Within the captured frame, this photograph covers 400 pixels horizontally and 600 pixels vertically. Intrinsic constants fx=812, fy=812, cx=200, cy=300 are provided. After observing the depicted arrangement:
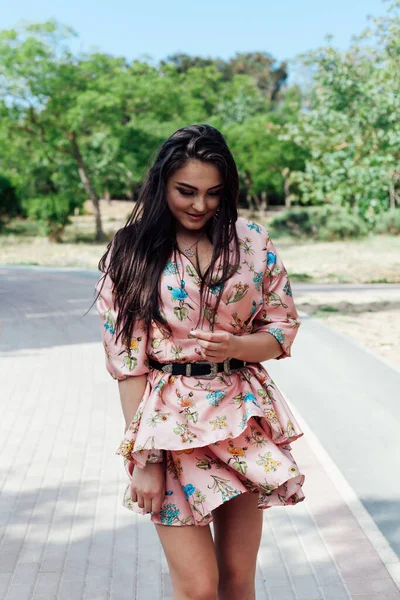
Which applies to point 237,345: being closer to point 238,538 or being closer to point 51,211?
point 238,538

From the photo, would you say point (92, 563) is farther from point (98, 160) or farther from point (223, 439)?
Result: point (98, 160)

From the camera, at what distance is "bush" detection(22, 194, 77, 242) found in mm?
33031

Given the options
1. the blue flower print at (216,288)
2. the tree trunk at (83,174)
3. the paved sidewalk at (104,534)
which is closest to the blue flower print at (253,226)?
the blue flower print at (216,288)

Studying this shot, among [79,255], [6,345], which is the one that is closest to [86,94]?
[79,255]

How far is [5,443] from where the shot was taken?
6.11m

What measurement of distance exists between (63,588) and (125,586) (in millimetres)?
288

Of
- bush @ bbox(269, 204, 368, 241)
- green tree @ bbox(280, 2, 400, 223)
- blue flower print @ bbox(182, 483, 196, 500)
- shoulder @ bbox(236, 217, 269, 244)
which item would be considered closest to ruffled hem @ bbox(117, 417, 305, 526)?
blue flower print @ bbox(182, 483, 196, 500)

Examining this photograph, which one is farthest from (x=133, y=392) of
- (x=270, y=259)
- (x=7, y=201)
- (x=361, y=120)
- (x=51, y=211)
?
(x=7, y=201)

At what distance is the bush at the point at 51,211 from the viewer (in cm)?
3303

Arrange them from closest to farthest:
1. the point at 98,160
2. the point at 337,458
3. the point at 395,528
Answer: the point at 395,528
the point at 337,458
the point at 98,160

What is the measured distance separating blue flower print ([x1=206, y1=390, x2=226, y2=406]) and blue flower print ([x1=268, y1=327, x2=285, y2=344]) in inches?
10.2

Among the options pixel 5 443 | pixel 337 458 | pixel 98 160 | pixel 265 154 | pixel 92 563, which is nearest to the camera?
pixel 92 563

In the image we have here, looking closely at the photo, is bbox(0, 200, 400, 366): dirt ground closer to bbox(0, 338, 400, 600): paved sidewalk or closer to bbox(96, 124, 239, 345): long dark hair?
bbox(0, 338, 400, 600): paved sidewalk

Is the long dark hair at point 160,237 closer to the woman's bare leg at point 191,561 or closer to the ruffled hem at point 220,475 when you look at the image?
the ruffled hem at point 220,475
